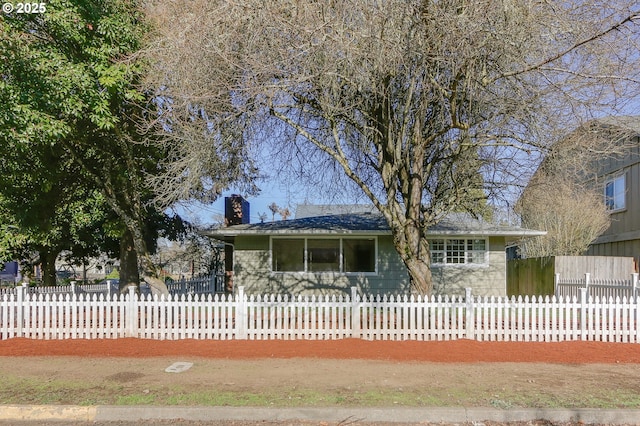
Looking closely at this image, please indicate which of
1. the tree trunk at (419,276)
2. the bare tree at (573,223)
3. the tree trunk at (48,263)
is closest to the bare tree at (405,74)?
the tree trunk at (419,276)

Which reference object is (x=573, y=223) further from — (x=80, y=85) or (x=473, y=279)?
(x=80, y=85)

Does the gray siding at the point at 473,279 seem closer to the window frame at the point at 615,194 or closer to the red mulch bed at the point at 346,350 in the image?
the red mulch bed at the point at 346,350

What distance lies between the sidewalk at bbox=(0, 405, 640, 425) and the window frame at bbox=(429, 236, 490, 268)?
1148cm

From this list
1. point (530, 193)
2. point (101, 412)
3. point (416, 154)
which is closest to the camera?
point (101, 412)

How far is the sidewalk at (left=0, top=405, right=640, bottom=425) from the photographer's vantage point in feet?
19.2

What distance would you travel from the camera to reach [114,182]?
49.5ft

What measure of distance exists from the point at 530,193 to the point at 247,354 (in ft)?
25.1

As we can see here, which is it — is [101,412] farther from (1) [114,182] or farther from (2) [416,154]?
(1) [114,182]

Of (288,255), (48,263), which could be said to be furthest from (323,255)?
(48,263)

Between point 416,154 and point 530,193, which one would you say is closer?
point 416,154

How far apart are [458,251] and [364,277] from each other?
3.26 meters

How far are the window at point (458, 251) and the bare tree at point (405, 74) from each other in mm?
5125

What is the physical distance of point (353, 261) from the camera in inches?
682

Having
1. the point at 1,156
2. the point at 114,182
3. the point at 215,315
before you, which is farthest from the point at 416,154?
the point at 1,156
